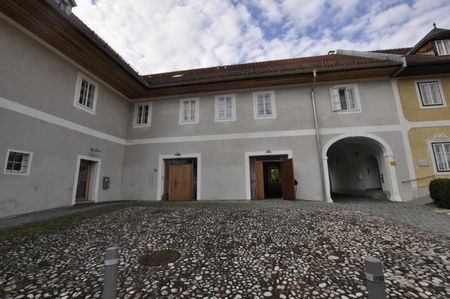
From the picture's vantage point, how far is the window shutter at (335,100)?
34.7 ft

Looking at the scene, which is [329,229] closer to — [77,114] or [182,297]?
[182,297]

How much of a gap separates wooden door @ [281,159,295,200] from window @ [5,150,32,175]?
10750 millimetres

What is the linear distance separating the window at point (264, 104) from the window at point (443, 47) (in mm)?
9568

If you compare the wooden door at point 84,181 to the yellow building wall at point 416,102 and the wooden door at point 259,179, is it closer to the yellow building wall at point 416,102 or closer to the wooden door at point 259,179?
the wooden door at point 259,179

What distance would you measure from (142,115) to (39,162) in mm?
6019

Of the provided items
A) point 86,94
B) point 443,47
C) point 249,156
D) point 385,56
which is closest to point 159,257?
point 249,156

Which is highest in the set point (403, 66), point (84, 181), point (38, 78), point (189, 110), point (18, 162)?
point (403, 66)

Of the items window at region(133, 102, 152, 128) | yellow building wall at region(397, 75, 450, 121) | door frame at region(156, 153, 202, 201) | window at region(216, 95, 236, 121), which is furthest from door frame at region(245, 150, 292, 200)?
window at region(133, 102, 152, 128)

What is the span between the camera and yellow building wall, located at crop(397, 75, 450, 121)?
9.88 metres

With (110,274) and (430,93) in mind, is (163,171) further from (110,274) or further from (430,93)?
(430,93)

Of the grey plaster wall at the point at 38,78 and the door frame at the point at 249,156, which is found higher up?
the grey plaster wall at the point at 38,78

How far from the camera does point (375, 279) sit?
1.79 m

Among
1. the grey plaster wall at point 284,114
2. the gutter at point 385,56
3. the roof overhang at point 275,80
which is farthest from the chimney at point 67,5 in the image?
the gutter at point 385,56

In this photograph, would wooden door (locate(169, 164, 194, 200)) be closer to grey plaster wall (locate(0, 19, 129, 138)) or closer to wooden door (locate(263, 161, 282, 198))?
grey plaster wall (locate(0, 19, 129, 138))
